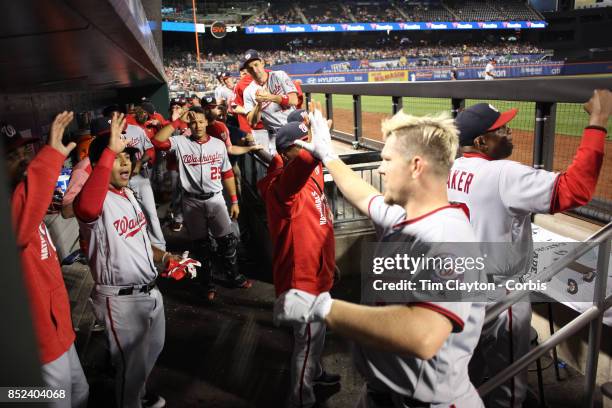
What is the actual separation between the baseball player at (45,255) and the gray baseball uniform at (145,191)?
2.20 metres

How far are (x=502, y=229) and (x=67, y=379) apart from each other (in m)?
2.66

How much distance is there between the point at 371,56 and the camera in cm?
4150

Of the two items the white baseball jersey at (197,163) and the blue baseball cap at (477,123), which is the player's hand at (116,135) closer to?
the blue baseball cap at (477,123)

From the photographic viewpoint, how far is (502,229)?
2.66 meters

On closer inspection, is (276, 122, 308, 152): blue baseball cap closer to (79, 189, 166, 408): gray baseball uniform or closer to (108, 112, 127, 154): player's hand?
(108, 112, 127, 154): player's hand

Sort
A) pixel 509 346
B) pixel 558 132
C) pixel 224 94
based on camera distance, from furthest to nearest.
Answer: pixel 224 94 < pixel 558 132 < pixel 509 346

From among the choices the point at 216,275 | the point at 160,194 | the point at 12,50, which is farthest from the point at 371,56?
the point at 12,50

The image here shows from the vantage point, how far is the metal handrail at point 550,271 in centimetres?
215

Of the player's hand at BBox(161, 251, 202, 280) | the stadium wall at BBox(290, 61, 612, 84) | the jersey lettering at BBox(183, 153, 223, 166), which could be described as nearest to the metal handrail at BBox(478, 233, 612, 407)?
the player's hand at BBox(161, 251, 202, 280)

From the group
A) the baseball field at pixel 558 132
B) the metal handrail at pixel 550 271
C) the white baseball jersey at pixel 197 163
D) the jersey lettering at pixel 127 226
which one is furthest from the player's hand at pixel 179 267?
the baseball field at pixel 558 132

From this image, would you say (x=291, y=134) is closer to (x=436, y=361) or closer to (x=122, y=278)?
(x=122, y=278)

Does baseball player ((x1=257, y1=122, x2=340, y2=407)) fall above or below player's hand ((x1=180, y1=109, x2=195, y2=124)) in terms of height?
below

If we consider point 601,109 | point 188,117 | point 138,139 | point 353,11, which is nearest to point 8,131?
Result: point 601,109

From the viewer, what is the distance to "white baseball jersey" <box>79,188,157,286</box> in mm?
2863
